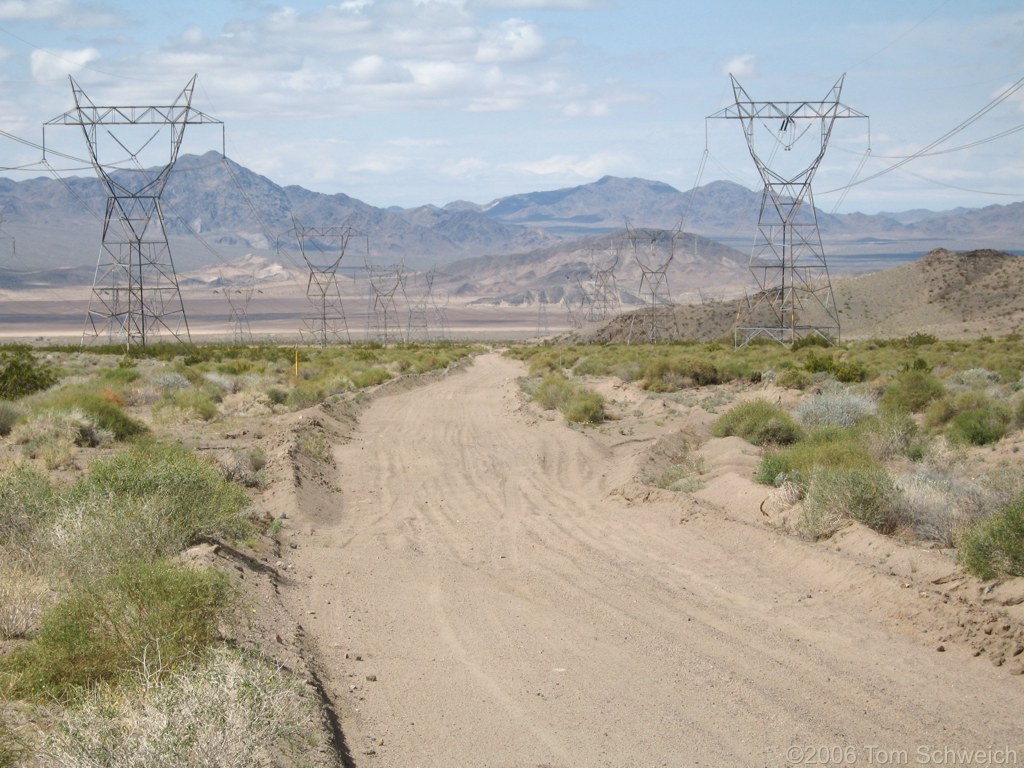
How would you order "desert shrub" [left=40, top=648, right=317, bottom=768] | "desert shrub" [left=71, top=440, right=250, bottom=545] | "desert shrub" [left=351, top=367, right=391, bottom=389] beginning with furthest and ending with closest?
"desert shrub" [left=351, top=367, right=391, bottom=389]
"desert shrub" [left=71, top=440, right=250, bottom=545]
"desert shrub" [left=40, top=648, right=317, bottom=768]

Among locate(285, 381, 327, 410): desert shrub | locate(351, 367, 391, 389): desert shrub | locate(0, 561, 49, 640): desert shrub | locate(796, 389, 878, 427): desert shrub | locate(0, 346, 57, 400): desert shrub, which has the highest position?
locate(0, 346, 57, 400): desert shrub

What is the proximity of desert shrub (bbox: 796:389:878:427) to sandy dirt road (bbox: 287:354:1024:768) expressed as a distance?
650 cm

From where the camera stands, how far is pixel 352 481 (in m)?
20.2

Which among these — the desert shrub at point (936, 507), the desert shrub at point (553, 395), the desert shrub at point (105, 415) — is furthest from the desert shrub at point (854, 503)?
the desert shrub at point (553, 395)

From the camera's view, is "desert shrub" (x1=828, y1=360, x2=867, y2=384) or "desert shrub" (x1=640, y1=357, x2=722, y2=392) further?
"desert shrub" (x1=640, y1=357, x2=722, y2=392)

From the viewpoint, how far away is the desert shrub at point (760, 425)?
888 inches

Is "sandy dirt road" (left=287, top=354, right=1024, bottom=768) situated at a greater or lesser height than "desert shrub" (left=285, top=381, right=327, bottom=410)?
lesser

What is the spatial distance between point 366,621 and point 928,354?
4339 centimetres

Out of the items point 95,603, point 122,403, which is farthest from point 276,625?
point 122,403

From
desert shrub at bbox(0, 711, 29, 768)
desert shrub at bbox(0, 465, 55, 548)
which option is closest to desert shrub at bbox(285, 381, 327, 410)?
desert shrub at bbox(0, 465, 55, 548)

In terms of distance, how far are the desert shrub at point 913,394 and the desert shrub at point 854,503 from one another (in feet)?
37.1

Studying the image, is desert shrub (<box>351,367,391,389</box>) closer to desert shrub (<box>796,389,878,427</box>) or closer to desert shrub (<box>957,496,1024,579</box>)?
desert shrub (<box>796,389,878,427</box>)

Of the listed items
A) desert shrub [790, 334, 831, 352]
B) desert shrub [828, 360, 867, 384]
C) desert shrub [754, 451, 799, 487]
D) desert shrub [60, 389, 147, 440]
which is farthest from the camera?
desert shrub [790, 334, 831, 352]

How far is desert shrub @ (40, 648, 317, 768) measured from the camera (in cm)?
584
